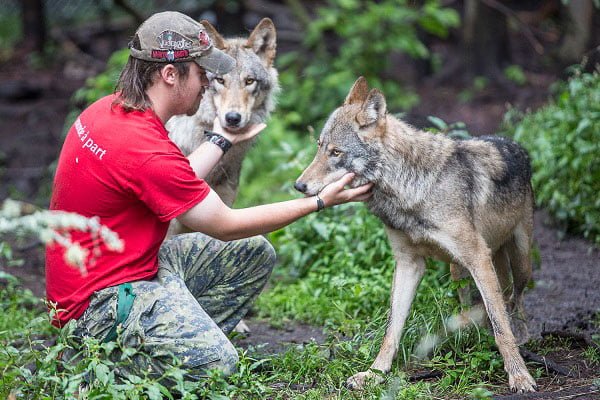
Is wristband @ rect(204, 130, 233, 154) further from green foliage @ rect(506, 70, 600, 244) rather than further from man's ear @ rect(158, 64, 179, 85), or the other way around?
green foliage @ rect(506, 70, 600, 244)

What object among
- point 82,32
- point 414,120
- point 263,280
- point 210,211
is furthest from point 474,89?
point 210,211

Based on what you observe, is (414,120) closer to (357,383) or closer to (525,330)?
(525,330)

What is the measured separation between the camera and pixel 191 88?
14.7 ft

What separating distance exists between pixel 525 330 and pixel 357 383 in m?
1.38

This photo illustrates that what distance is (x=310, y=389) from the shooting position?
178 inches

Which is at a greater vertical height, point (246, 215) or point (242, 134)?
point (242, 134)

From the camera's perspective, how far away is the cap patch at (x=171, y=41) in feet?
14.1

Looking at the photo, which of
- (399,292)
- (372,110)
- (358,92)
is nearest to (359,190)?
(372,110)

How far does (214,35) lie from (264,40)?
655 mm

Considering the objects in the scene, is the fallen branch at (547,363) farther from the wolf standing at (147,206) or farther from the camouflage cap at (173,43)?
the camouflage cap at (173,43)

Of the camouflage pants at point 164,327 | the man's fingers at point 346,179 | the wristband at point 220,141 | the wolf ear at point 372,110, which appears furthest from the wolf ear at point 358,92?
the camouflage pants at point 164,327

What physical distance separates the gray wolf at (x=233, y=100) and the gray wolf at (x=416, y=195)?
1502 millimetres

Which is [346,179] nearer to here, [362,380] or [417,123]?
[362,380]

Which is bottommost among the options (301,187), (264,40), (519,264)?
(519,264)
